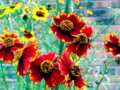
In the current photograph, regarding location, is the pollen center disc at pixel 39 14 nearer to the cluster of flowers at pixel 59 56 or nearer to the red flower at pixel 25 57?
the cluster of flowers at pixel 59 56

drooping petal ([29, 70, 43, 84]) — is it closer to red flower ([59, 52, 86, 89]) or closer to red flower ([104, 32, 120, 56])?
red flower ([59, 52, 86, 89])

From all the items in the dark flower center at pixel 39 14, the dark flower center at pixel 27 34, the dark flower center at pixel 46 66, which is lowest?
the dark flower center at pixel 46 66

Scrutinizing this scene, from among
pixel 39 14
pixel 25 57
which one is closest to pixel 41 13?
pixel 39 14

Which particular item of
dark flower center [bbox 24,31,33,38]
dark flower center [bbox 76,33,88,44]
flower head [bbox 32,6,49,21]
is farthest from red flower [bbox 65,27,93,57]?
flower head [bbox 32,6,49,21]

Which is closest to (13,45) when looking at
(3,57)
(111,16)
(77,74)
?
(3,57)

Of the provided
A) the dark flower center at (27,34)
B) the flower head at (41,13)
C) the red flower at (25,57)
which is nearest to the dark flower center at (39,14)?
the flower head at (41,13)

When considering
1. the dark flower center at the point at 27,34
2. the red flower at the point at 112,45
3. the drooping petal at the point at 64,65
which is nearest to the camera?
the drooping petal at the point at 64,65

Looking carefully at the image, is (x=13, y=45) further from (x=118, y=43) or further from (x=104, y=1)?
(x=104, y=1)
